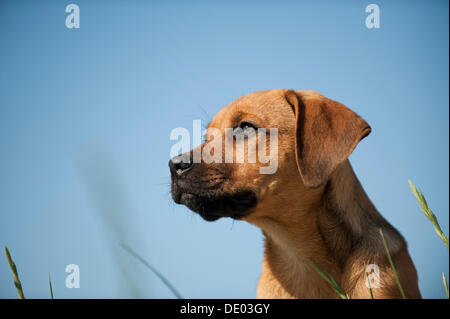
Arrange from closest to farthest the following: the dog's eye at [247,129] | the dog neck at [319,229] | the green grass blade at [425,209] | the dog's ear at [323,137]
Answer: the green grass blade at [425,209] → the dog's ear at [323,137] → the dog neck at [319,229] → the dog's eye at [247,129]

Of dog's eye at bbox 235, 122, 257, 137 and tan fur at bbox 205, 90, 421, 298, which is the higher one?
dog's eye at bbox 235, 122, 257, 137

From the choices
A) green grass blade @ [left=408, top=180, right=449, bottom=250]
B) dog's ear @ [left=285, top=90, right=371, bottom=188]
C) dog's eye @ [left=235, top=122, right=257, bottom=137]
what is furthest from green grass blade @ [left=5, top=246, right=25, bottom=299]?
dog's eye @ [left=235, top=122, right=257, bottom=137]

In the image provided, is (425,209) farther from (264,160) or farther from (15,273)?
(264,160)

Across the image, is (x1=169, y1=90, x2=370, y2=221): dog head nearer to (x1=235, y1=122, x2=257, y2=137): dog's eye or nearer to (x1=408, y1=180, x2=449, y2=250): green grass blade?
(x1=235, y1=122, x2=257, y2=137): dog's eye

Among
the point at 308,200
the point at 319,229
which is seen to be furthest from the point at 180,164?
the point at 319,229

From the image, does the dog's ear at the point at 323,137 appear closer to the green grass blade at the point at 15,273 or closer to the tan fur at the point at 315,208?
the tan fur at the point at 315,208

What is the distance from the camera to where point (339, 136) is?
316 centimetres

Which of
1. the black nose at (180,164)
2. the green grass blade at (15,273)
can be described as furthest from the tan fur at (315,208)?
the green grass blade at (15,273)

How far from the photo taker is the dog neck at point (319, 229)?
326cm

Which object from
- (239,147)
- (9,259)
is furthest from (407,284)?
(9,259)

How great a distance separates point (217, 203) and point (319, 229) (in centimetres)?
87

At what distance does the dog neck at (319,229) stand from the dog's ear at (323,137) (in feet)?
1.05

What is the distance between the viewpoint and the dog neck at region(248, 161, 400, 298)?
128 inches

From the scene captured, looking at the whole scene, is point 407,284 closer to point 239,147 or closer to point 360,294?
point 360,294
